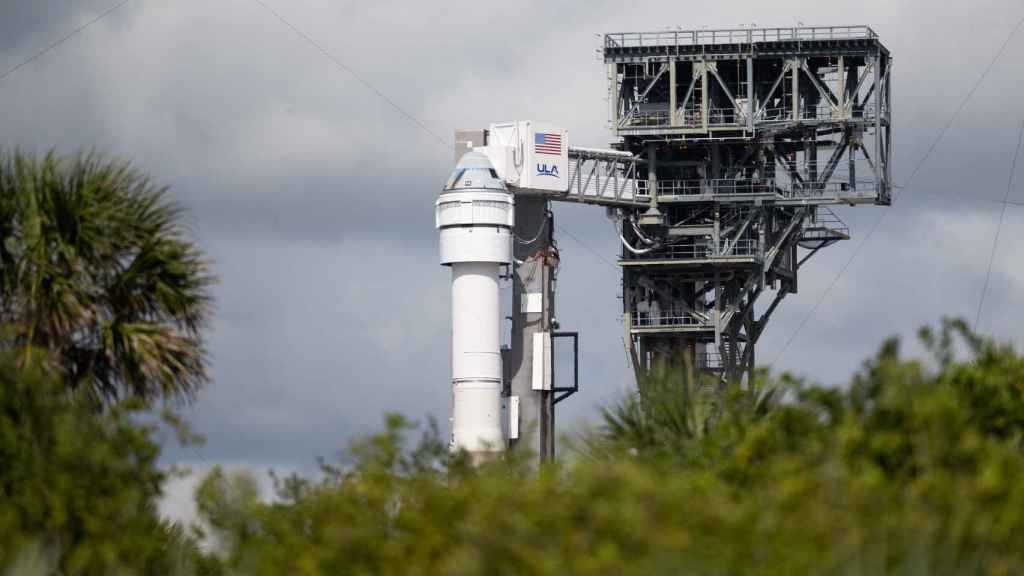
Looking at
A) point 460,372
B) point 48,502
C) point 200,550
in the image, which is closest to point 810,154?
point 460,372

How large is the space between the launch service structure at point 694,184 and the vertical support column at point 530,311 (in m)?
0.05

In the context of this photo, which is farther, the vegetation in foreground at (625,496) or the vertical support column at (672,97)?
the vertical support column at (672,97)

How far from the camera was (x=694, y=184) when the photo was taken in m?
84.3

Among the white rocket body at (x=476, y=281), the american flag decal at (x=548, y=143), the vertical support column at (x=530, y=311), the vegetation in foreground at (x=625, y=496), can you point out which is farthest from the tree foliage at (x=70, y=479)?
the american flag decal at (x=548, y=143)

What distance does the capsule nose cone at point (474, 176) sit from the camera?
73.8 m

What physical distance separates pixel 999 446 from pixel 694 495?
6.50 metres

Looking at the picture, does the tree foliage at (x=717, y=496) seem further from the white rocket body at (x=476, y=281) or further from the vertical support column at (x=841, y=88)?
the vertical support column at (x=841, y=88)

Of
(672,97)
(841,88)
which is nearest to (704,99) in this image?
(672,97)

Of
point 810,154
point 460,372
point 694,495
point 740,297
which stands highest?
point 810,154

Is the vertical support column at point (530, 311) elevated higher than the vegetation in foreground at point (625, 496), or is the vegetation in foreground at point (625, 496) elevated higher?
the vertical support column at point (530, 311)

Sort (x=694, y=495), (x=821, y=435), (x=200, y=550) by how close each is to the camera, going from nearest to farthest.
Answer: (x=694, y=495)
(x=821, y=435)
(x=200, y=550)

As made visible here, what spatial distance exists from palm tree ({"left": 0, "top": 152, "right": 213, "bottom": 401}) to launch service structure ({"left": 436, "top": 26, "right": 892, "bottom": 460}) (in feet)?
139

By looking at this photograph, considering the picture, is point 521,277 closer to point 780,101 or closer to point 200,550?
point 780,101

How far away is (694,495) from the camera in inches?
1119
